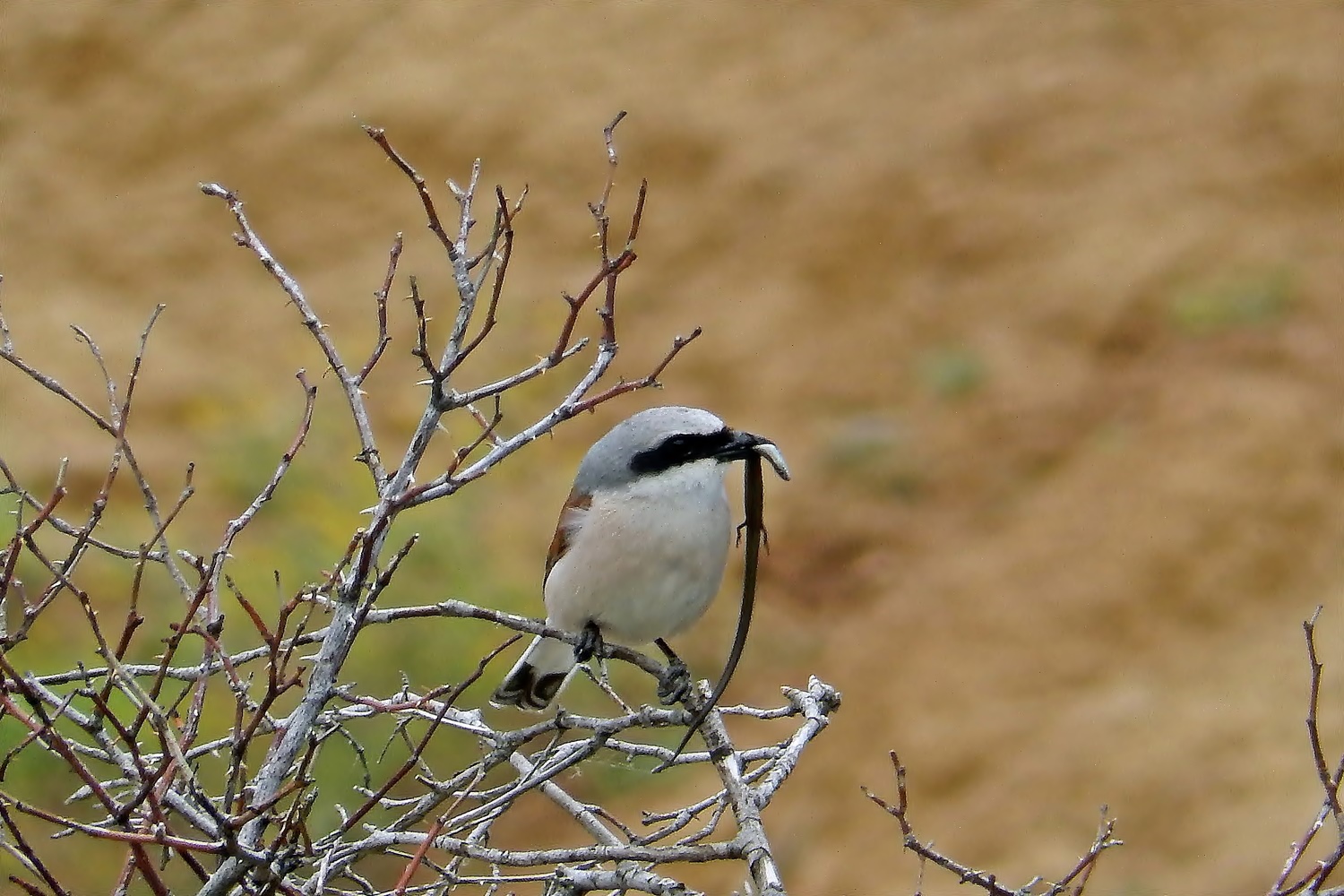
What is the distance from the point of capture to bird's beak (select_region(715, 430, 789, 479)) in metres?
2.73

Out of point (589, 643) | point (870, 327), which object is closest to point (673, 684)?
point (589, 643)

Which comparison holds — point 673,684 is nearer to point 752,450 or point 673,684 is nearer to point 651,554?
point 651,554

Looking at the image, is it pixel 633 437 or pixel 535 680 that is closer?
pixel 633 437

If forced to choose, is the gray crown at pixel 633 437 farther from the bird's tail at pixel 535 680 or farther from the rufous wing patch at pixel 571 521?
the bird's tail at pixel 535 680

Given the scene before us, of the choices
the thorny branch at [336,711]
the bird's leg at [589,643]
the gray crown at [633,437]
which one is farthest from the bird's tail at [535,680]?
the thorny branch at [336,711]

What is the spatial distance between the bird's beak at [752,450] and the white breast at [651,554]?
0.05 m

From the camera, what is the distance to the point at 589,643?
3139 mm

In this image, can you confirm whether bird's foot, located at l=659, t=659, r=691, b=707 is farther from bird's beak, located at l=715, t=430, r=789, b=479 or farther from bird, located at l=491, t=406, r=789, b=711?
bird's beak, located at l=715, t=430, r=789, b=479

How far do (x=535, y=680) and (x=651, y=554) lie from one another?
694 mm

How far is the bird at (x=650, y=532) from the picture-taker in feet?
10.4

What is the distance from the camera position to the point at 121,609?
28.7 ft

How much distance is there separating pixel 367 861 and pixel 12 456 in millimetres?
4970

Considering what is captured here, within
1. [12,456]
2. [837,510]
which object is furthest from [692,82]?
[12,456]

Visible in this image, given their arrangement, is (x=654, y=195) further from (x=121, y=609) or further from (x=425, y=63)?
(x=121, y=609)
